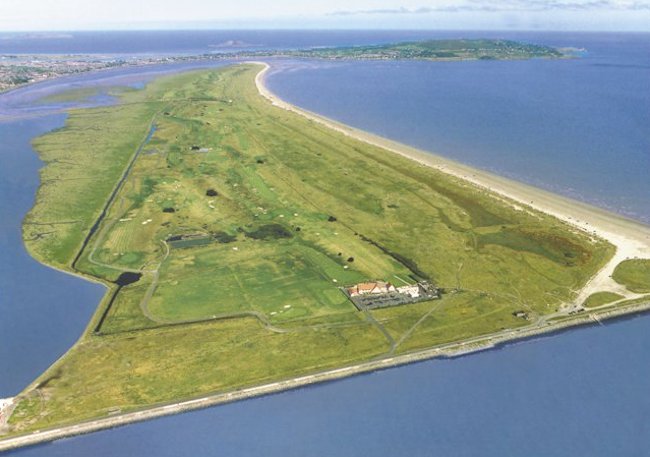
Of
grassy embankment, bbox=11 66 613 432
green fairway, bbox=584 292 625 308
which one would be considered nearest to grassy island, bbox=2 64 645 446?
grassy embankment, bbox=11 66 613 432

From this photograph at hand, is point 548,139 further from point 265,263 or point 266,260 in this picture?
point 265,263

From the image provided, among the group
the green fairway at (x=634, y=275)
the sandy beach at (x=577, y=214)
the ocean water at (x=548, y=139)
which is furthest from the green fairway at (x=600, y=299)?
the ocean water at (x=548, y=139)

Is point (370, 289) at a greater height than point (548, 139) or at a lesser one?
lesser

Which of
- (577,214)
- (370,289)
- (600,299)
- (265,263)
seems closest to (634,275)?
(600,299)

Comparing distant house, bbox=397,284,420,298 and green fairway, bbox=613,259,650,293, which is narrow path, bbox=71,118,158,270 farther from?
green fairway, bbox=613,259,650,293

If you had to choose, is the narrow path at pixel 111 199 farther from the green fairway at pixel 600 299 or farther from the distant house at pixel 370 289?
the green fairway at pixel 600 299

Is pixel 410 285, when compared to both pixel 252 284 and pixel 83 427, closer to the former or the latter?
pixel 252 284
